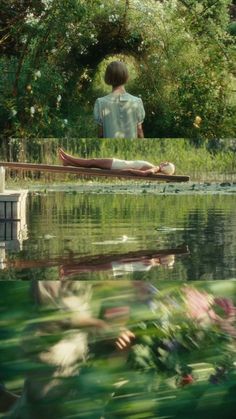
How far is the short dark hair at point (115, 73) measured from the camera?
7894 millimetres

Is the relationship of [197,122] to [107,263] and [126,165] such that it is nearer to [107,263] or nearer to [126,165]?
[126,165]

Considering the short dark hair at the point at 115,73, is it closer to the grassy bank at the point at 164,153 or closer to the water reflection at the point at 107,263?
the grassy bank at the point at 164,153

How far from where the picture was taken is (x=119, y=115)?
852 cm

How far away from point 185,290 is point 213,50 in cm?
1188

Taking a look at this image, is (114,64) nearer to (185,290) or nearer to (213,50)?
(185,290)

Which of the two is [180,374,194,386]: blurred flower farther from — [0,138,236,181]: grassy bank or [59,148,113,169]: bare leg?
[0,138,236,181]: grassy bank

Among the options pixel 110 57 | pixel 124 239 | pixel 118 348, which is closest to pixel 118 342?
pixel 118 348

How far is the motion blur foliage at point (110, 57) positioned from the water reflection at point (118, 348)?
9.85 meters

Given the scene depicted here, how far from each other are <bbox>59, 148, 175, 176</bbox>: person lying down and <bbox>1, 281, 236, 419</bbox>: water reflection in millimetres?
1928

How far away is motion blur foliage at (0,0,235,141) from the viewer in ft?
44.7

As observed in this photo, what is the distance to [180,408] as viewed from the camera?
10.2 ft

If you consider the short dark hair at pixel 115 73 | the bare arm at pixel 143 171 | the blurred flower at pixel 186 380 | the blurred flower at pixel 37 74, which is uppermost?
the blurred flower at pixel 37 74

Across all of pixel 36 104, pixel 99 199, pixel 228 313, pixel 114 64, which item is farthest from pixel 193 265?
pixel 36 104

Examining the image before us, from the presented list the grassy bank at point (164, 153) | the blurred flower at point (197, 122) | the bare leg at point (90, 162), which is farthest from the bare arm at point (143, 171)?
the blurred flower at point (197, 122)
